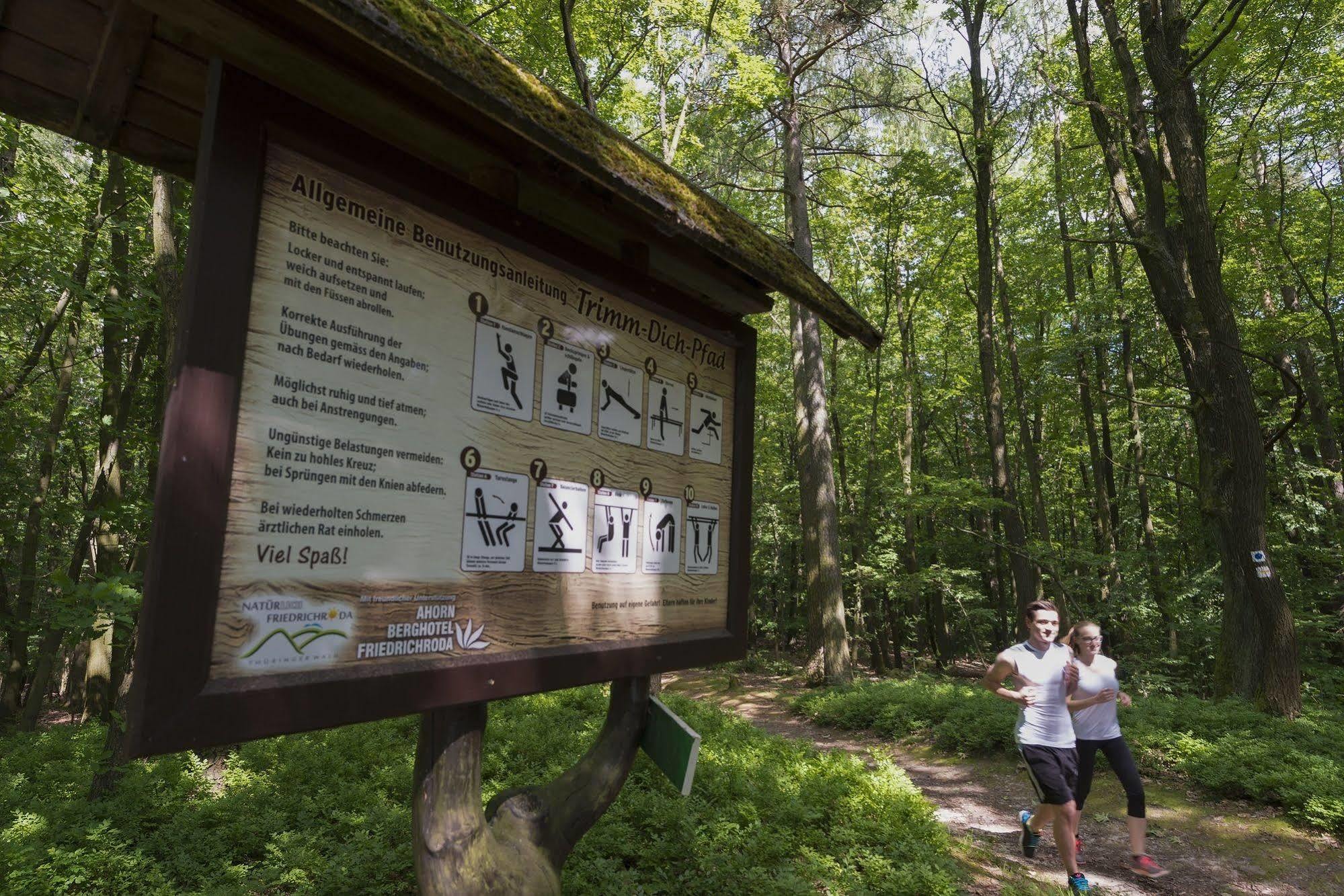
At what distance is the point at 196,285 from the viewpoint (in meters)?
1.47

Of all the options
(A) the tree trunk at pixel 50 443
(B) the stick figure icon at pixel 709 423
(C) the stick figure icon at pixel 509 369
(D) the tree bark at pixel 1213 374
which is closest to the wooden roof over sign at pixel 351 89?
(C) the stick figure icon at pixel 509 369

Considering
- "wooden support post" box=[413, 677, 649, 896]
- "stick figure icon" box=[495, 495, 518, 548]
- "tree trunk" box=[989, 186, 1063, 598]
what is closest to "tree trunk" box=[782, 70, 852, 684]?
"tree trunk" box=[989, 186, 1063, 598]

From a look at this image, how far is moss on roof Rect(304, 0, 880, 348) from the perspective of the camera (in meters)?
1.60

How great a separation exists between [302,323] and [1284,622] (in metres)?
11.1

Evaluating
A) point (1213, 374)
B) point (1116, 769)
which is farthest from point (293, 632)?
point (1213, 374)

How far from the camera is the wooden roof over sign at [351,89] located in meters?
1.60

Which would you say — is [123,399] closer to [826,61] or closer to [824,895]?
[824,895]

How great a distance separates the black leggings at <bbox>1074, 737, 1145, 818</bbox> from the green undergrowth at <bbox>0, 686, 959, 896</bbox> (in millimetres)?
1157

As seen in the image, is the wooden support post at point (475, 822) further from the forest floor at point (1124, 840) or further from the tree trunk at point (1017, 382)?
the tree trunk at point (1017, 382)

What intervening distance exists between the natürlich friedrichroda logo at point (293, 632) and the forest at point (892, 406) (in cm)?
259

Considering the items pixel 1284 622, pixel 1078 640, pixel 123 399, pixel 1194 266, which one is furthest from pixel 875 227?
pixel 123 399

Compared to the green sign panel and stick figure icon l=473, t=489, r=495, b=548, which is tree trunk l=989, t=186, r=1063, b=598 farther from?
stick figure icon l=473, t=489, r=495, b=548

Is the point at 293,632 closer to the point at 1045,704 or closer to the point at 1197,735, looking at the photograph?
the point at 1045,704

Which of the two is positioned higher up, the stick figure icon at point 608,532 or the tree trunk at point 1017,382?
the tree trunk at point 1017,382
